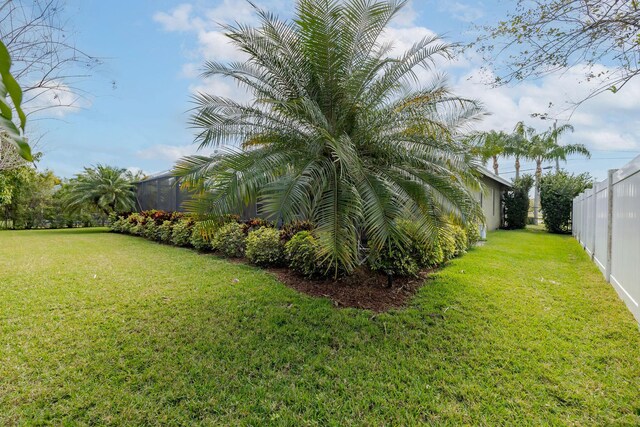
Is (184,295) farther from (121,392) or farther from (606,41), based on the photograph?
(606,41)

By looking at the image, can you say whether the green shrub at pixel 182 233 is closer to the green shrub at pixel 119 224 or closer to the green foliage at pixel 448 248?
the green shrub at pixel 119 224

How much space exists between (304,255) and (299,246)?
291 millimetres

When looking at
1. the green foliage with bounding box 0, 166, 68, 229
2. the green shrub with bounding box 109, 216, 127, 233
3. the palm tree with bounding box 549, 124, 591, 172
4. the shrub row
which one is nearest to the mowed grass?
the shrub row

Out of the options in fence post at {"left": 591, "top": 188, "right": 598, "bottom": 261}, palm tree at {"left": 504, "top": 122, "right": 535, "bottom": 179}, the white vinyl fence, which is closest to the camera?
the white vinyl fence

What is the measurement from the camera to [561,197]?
15680 millimetres

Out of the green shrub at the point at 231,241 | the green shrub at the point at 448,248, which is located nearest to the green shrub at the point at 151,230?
the green shrub at the point at 231,241

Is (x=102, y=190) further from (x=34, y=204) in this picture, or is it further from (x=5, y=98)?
(x=5, y=98)

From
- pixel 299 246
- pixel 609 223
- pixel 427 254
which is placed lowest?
pixel 427 254

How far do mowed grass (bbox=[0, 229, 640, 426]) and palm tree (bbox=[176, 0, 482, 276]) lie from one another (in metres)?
1.19

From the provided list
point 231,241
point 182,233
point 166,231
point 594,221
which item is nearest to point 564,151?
point 594,221

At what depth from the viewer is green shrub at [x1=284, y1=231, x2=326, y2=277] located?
6.01 meters

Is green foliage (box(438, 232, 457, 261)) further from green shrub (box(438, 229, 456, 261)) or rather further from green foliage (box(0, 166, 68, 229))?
green foliage (box(0, 166, 68, 229))

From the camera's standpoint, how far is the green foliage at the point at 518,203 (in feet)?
59.6

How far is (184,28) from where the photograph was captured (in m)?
6.04
